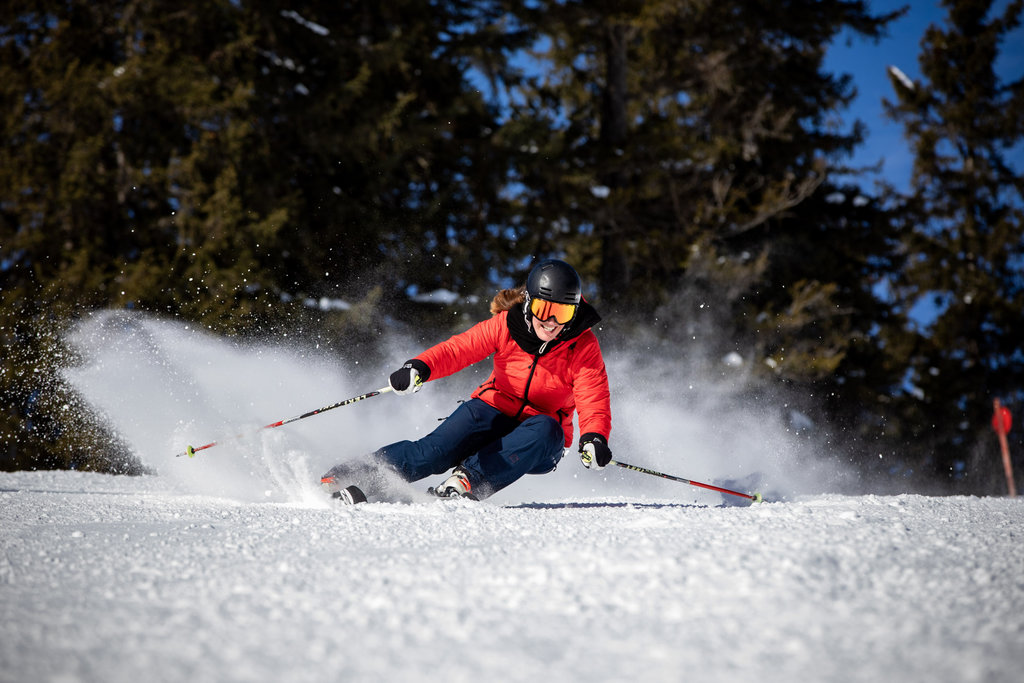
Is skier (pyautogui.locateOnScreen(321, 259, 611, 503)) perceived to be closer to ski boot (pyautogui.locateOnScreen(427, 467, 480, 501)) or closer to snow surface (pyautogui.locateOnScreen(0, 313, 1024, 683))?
ski boot (pyautogui.locateOnScreen(427, 467, 480, 501))

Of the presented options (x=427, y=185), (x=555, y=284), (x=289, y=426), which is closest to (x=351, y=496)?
(x=555, y=284)

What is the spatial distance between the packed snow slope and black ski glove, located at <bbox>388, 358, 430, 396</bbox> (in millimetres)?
1188

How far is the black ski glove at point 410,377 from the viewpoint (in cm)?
397

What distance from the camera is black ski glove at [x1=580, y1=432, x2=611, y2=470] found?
3.88 meters

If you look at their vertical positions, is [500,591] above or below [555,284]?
below

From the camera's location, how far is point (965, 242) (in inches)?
736

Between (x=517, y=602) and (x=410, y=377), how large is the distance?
2.32m

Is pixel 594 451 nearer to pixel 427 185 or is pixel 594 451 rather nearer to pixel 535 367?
pixel 535 367

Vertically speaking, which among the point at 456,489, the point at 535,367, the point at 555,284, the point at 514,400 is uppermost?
the point at 555,284

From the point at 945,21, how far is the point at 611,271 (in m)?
14.4

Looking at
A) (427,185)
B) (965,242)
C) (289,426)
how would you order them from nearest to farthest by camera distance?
(289,426) → (427,185) → (965,242)

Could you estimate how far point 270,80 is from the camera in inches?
457

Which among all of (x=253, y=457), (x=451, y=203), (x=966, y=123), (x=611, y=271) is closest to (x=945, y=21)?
(x=966, y=123)

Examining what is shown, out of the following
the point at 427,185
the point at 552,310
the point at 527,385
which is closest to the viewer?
the point at 552,310
